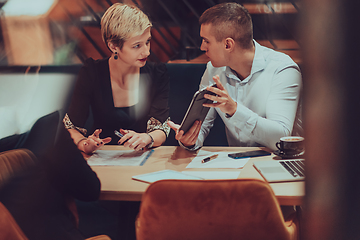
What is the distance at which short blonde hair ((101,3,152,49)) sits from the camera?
1.75 metres

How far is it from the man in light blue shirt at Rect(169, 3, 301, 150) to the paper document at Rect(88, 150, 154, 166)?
0.24 metres

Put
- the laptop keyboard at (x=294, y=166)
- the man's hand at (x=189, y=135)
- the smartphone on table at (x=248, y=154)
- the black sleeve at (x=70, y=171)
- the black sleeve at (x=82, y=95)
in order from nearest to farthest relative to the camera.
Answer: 1. the black sleeve at (x=70, y=171)
2. the laptop keyboard at (x=294, y=166)
3. the smartphone on table at (x=248, y=154)
4. the man's hand at (x=189, y=135)
5. the black sleeve at (x=82, y=95)

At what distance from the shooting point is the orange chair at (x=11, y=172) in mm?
821

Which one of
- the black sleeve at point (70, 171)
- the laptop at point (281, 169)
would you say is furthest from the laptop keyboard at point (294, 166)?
the black sleeve at point (70, 171)

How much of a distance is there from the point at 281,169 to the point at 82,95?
126 cm

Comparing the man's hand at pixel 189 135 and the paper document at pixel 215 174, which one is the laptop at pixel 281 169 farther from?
the man's hand at pixel 189 135

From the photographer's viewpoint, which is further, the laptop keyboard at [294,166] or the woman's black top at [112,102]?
the woman's black top at [112,102]

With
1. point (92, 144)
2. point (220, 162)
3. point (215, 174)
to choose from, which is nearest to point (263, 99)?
point (220, 162)

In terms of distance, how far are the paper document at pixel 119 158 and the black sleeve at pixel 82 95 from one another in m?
0.32

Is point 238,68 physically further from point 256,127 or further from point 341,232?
point 341,232

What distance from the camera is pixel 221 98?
4.47ft

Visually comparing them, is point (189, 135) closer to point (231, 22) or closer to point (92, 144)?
point (92, 144)

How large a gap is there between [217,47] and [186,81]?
1.52ft

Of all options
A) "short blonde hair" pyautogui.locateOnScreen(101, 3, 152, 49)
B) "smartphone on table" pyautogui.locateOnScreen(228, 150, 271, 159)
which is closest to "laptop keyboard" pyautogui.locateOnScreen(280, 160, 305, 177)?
"smartphone on table" pyautogui.locateOnScreen(228, 150, 271, 159)
